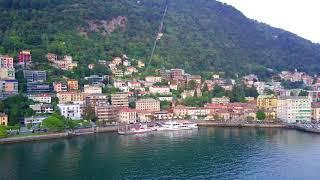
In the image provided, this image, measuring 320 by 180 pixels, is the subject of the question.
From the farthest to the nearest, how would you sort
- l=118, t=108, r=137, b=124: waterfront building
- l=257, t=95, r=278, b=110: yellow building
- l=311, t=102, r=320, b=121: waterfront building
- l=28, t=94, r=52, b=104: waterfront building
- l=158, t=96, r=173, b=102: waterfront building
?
l=158, t=96, r=173, b=102: waterfront building → l=257, t=95, r=278, b=110: yellow building → l=311, t=102, r=320, b=121: waterfront building → l=118, t=108, r=137, b=124: waterfront building → l=28, t=94, r=52, b=104: waterfront building

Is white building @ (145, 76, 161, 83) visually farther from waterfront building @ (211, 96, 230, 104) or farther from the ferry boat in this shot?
the ferry boat

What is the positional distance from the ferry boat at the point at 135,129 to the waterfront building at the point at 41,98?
5.79 metres

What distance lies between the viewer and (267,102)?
3988 cm

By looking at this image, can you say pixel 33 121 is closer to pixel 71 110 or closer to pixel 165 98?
pixel 71 110

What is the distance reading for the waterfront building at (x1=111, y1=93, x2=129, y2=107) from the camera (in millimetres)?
36562

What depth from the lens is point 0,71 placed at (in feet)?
120

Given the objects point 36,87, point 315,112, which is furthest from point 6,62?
point 315,112

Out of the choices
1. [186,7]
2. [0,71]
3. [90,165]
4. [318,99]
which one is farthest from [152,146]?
[186,7]

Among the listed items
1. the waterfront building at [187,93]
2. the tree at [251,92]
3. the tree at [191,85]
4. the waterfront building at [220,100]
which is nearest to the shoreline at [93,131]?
the waterfront building at [220,100]

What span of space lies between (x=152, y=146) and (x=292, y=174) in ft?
25.9

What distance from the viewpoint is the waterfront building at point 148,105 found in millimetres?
37156

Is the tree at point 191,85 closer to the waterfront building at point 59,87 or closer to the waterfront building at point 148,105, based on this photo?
the waterfront building at point 148,105

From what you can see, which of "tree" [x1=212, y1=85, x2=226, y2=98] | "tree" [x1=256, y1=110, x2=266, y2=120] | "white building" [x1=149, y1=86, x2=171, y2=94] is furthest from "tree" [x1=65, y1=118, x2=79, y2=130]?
"tree" [x1=212, y1=85, x2=226, y2=98]

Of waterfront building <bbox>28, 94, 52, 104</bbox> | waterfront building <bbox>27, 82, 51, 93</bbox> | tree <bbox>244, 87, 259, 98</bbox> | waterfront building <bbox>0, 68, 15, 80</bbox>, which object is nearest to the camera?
waterfront building <bbox>28, 94, 52, 104</bbox>
